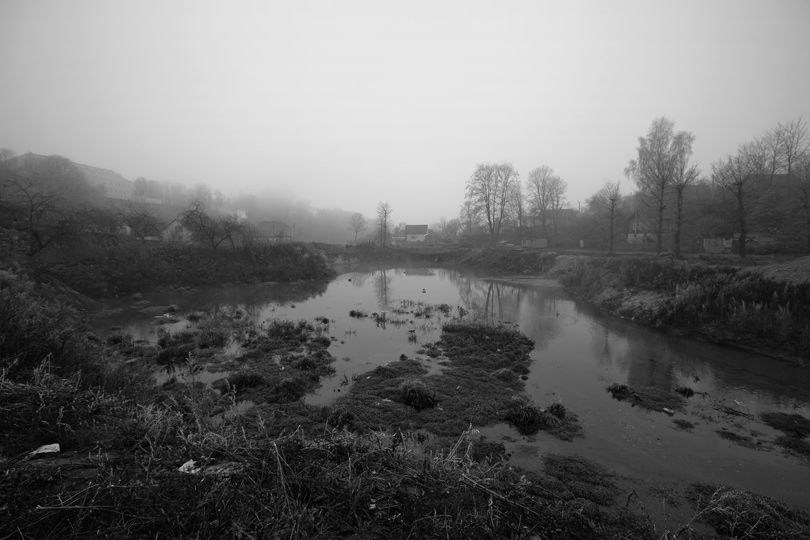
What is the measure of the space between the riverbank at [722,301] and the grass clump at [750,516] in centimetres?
1098

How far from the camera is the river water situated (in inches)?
275

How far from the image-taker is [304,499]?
149 inches

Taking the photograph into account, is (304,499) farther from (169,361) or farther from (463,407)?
(169,361)

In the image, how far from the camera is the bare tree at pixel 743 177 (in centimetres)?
2601

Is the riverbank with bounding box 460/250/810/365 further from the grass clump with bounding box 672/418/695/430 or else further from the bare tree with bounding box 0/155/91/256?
the bare tree with bounding box 0/155/91/256

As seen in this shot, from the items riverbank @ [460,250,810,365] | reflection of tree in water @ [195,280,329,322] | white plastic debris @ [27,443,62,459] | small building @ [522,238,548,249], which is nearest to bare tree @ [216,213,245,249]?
reflection of tree in water @ [195,280,329,322]

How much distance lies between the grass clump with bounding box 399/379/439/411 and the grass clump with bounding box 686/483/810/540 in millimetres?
5419

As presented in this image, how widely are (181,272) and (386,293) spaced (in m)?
20.9

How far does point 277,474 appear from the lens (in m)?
3.90

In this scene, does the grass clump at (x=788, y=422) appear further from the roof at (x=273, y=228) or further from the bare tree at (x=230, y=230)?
the roof at (x=273, y=228)

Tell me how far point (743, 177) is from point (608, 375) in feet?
108

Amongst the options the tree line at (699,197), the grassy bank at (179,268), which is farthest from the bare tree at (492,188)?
the grassy bank at (179,268)

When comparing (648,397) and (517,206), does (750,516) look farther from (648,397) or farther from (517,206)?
(517,206)

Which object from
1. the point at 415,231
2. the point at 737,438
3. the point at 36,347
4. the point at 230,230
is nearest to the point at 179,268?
the point at 230,230
